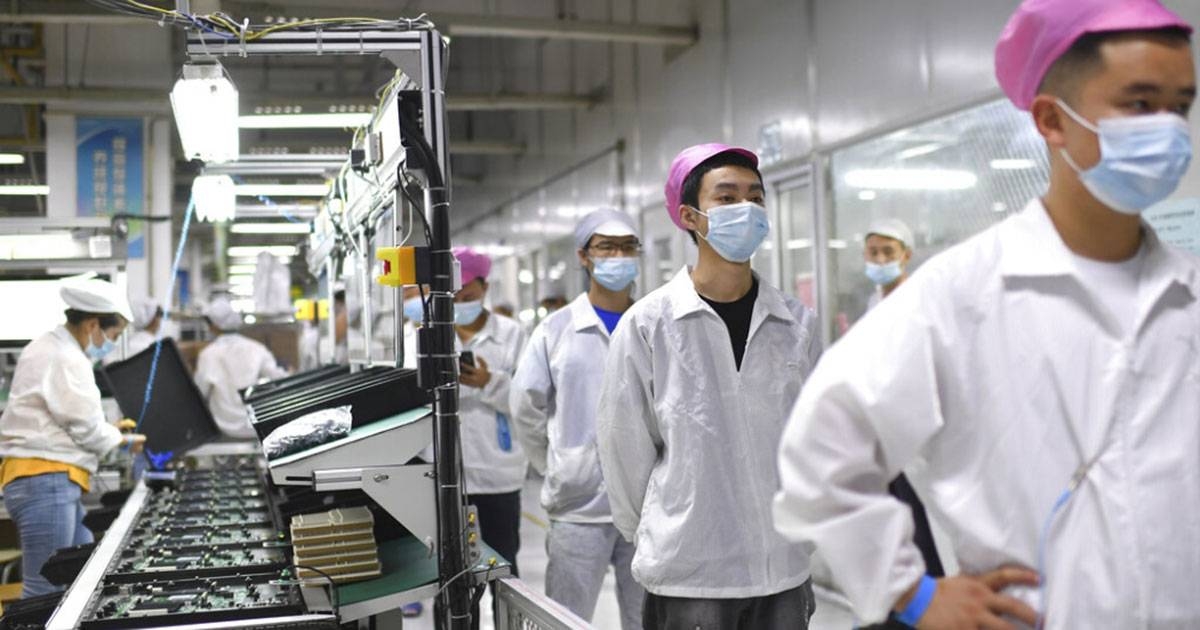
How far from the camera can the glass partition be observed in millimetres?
4332

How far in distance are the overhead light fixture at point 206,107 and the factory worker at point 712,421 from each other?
5.08ft

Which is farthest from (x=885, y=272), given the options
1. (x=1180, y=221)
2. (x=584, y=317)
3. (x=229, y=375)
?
(x=229, y=375)

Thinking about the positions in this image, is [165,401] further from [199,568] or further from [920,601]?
[920,601]

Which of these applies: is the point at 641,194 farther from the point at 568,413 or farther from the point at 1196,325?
the point at 1196,325

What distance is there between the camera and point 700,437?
7.38 feet

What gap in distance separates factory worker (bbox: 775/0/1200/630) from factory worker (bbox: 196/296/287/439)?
22.9 ft

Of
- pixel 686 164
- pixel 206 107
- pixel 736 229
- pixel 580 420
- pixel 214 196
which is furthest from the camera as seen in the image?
pixel 214 196

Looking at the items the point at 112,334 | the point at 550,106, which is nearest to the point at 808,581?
the point at 112,334

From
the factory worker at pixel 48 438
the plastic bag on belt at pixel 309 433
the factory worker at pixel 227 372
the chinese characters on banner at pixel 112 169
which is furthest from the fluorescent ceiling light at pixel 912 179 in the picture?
the chinese characters on banner at pixel 112 169

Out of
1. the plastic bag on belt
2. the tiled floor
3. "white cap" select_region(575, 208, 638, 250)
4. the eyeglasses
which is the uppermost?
"white cap" select_region(575, 208, 638, 250)

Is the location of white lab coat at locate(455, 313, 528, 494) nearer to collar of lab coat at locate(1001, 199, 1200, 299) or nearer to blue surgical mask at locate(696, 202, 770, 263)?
blue surgical mask at locate(696, 202, 770, 263)

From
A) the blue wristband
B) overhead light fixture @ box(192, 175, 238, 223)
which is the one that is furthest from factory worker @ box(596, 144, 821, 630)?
overhead light fixture @ box(192, 175, 238, 223)

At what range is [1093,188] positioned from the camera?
1.37 meters

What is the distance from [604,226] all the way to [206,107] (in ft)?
4.20
